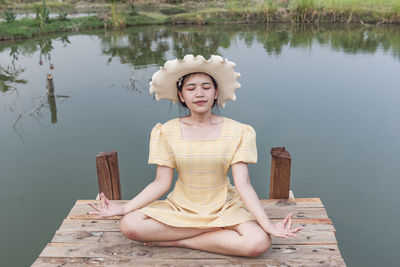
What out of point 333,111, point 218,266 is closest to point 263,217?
point 218,266

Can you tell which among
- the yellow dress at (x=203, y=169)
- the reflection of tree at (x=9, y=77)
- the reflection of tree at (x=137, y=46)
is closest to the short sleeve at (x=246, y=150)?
the yellow dress at (x=203, y=169)

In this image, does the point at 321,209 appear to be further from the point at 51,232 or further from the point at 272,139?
the point at 272,139

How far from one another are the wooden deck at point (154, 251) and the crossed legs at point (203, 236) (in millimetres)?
40

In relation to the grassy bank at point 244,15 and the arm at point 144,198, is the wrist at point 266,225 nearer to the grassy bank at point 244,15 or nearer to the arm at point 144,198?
the arm at point 144,198

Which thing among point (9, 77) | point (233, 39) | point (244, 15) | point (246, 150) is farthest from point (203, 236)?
point (244, 15)

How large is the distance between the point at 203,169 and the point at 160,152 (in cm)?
24

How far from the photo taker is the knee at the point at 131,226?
1.83 m

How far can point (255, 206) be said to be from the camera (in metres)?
1.77

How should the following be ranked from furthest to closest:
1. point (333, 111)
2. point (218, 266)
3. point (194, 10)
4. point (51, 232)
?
1. point (194, 10)
2. point (333, 111)
3. point (51, 232)
4. point (218, 266)

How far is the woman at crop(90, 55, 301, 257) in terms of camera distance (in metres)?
1.78

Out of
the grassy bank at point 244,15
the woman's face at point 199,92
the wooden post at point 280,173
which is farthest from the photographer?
the grassy bank at point 244,15

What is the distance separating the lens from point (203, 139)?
1.91 m

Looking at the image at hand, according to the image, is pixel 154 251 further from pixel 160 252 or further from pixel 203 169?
pixel 203 169

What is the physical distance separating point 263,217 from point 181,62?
→ 81 cm
